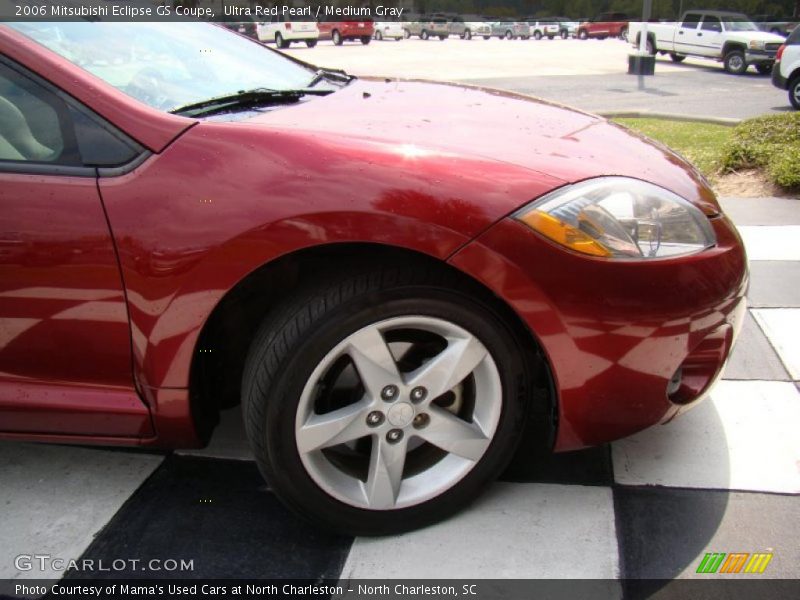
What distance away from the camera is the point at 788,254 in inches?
177

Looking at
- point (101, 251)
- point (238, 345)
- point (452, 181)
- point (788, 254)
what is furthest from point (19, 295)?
point (788, 254)

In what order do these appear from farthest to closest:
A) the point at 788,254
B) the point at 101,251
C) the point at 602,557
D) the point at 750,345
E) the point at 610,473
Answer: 1. the point at 788,254
2. the point at 750,345
3. the point at 610,473
4. the point at 602,557
5. the point at 101,251

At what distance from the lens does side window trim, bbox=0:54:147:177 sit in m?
1.92

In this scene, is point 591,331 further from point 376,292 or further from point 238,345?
point 238,345

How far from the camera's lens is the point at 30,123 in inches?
78.7

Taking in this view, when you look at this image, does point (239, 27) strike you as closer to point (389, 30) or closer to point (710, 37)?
point (710, 37)

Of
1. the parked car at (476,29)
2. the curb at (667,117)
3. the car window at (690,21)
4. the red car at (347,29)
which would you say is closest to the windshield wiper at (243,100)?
the curb at (667,117)

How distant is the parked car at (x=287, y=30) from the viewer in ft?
115

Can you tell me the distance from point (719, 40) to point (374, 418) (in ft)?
74.7

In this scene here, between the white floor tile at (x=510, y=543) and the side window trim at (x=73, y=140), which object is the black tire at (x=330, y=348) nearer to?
the white floor tile at (x=510, y=543)

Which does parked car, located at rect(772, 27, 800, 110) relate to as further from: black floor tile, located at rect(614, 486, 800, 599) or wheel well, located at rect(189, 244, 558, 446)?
wheel well, located at rect(189, 244, 558, 446)

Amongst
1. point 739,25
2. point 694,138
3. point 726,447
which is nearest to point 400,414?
point 726,447

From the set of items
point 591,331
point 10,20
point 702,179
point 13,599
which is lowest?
point 13,599

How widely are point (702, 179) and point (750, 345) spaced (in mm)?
1148
